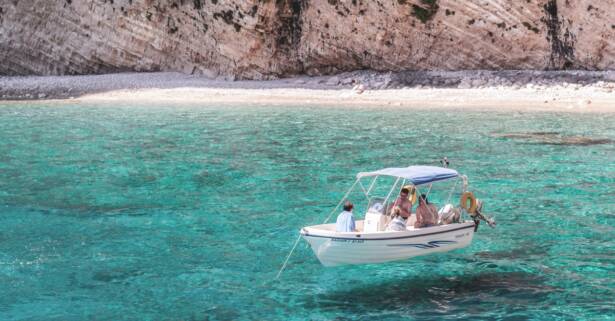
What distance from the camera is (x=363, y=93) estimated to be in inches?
1738

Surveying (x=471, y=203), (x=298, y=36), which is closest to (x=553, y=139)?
(x=471, y=203)

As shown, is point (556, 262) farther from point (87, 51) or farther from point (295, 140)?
point (87, 51)

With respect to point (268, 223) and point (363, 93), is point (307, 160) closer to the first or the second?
point (268, 223)

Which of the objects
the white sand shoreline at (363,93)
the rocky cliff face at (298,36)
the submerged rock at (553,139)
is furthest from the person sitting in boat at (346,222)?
the rocky cliff face at (298,36)

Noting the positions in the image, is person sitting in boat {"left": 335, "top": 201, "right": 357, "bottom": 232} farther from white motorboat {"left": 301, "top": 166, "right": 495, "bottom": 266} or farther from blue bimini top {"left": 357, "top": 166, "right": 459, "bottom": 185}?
blue bimini top {"left": 357, "top": 166, "right": 459, "bottom": 185}

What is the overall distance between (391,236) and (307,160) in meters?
11.9

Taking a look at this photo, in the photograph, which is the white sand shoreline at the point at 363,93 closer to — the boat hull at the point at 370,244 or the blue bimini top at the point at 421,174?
the blue bimini top at the point at 421,174

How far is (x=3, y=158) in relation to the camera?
1049 inches

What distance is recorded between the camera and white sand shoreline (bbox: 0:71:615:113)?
40.2 meters

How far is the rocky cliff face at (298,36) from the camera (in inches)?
1759

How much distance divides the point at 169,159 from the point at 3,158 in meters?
5.35

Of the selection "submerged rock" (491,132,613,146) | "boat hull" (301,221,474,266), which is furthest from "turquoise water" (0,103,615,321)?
"submerged rock" (491,132,613,146)

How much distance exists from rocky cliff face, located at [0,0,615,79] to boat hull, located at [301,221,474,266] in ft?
105

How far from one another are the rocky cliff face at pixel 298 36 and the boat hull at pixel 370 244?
32.1m
